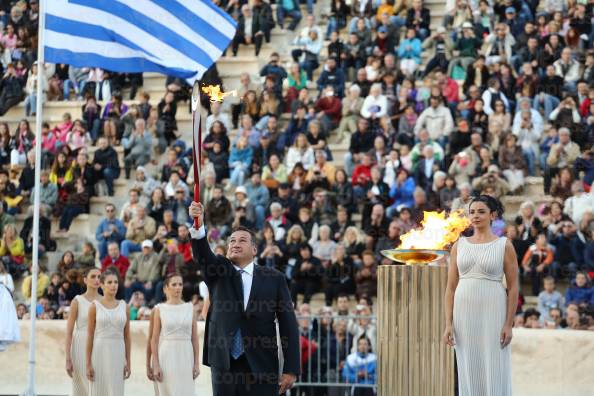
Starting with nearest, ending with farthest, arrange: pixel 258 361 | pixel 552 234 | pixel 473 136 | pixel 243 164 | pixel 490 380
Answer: pixel 258 361, pixel 490 380, pixel 552 234, pixel 473 136, pixel 243 164

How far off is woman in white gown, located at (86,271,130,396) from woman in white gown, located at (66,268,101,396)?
131 millimetres

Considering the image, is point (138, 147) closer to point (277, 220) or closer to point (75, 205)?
point (75, 205)

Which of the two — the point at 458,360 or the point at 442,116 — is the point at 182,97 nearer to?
the point at 442,116

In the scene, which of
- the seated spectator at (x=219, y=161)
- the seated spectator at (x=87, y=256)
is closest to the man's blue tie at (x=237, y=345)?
the seated spectator at (x=87, y=256)

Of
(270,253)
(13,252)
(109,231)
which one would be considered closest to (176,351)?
(270,253)

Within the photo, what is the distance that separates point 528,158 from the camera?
2048cm

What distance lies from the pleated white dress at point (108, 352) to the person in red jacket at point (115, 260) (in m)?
6.46

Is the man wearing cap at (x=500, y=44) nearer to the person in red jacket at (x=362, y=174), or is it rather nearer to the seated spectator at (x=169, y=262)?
the person in red jacket at (x=362, y=174)

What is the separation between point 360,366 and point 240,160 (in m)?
6.20

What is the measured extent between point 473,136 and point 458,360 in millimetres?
9899

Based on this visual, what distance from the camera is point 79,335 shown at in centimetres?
1440

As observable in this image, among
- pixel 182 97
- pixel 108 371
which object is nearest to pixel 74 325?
pixel 108 371

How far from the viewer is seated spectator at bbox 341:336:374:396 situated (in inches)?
661

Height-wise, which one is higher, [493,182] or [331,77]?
[331,77]
